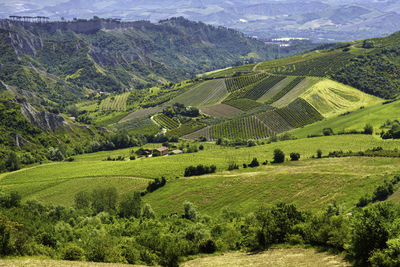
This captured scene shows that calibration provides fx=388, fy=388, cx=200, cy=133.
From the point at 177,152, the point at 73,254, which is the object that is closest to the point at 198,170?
the point at 177,152

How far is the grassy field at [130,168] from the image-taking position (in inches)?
5005

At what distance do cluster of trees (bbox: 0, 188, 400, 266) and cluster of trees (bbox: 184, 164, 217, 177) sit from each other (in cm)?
3401

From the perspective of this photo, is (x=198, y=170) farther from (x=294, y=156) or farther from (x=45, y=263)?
(x=45, y=263)

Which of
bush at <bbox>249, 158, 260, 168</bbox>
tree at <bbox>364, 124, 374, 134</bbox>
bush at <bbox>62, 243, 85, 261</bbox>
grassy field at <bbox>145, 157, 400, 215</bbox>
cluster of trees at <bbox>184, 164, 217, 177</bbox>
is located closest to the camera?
bush at <bbox>62, 243, 85, 261</bbox>

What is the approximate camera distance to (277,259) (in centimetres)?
5622

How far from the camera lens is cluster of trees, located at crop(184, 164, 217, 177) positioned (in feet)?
429

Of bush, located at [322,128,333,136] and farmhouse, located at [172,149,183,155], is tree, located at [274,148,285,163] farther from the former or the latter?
bush, located at [322,128,333,136]

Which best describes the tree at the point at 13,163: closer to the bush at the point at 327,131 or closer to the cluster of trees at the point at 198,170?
the cluster of trees at the point at 198,170

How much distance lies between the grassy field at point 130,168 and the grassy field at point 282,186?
5555 mm

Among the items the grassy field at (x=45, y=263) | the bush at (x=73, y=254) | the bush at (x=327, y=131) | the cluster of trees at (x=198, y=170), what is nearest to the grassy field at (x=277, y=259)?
the grassy field at (x=45, y=263)

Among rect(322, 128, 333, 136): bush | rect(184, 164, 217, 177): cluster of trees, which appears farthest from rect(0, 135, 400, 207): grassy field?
rect(322, 128, 333, 136): bush

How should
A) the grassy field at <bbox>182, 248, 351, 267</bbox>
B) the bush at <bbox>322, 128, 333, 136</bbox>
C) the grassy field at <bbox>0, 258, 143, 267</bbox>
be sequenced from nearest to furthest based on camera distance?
the grassy field at <bbox>0, 258, 143, 267</bbox> → the grassy field at <bbox>182, 248, 351, 267</bbox> → the bush at <bbox>322, 128, 333, 136</bbox>

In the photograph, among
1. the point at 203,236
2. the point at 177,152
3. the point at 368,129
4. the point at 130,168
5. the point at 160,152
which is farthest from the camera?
the point at 368,129

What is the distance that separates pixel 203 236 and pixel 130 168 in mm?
76373
